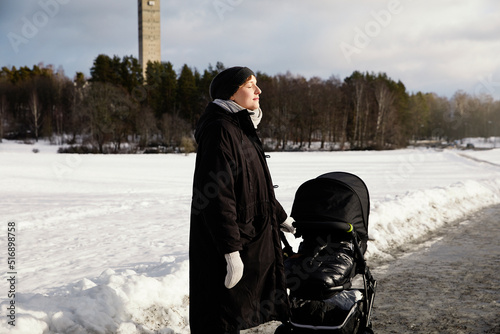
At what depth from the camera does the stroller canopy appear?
3545 millimetres

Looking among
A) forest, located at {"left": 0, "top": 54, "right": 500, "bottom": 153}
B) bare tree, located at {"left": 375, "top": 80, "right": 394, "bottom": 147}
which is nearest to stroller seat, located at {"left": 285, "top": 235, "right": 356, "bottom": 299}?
forest, located at {"left": 0, "top": 54, "right": 500, "bottom": 153}

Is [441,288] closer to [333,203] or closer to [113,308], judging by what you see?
[333,203]

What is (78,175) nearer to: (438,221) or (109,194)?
(109,194)

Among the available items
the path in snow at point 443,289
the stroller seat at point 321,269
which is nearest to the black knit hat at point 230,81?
the stroller seat at point 321,269

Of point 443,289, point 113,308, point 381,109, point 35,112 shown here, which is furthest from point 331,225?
point 381,109

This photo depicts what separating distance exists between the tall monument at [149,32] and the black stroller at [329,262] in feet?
349

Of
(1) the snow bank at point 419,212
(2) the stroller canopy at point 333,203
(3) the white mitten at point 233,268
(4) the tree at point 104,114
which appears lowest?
(1) the snow bank at point 419,212

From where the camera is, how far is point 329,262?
3229 mm

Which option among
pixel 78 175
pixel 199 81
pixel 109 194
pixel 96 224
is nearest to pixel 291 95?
pixel 199 81

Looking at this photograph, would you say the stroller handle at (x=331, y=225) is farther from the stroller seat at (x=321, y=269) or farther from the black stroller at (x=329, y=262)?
the stroller seat at (x=321, y=269)

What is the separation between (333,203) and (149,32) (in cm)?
11166

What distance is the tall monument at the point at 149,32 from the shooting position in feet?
347

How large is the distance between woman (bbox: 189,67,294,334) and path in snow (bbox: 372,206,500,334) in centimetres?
175

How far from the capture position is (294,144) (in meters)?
67.6
